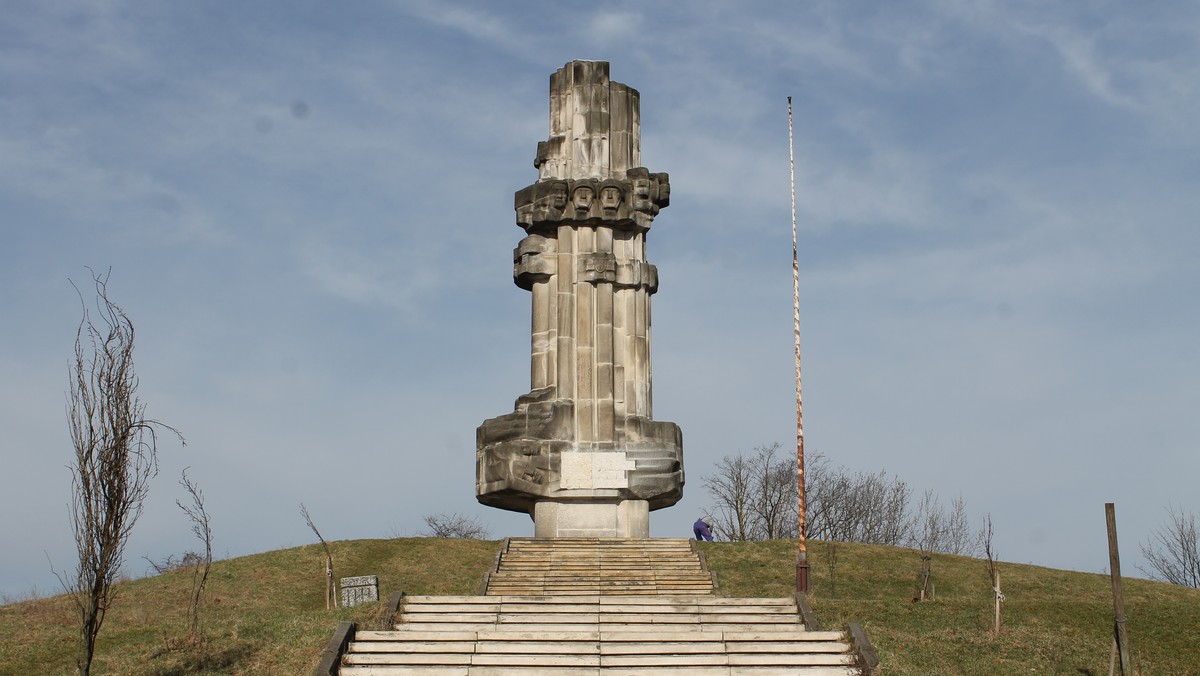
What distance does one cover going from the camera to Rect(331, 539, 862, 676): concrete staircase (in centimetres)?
1917

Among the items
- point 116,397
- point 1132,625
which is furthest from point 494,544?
point 116,397

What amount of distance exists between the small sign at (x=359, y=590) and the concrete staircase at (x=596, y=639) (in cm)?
498

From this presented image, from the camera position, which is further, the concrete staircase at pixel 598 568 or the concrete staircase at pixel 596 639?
the concrete staircase at pixel 598 568

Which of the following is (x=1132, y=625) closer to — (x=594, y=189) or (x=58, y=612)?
(x=594, y=189)

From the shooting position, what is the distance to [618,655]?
1950 cm

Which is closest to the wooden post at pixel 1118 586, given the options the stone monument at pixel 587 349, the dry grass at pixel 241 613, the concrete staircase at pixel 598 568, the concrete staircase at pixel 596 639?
the concrete staircase at pixel 596 639

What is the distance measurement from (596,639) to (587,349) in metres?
11.8

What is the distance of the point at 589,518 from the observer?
3056cm

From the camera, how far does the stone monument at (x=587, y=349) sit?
3047 centimetres

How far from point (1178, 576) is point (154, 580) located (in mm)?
A: 37060

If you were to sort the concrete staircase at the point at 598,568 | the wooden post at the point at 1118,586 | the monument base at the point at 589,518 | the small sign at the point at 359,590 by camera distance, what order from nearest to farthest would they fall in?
the wooden post at the point at 1118,586, the concrete staircase at the point at 598,568, the small sign at the point at 359,590, the monument base at the point at 589,518

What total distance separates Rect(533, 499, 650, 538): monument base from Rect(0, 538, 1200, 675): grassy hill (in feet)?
7.32

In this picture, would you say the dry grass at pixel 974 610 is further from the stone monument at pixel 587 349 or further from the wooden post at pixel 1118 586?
the stone monument at pixel 587 349

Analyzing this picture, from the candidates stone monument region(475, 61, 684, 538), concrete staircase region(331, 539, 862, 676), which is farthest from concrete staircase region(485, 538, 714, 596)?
concrete staircase region(331, 539, 862, 676)
